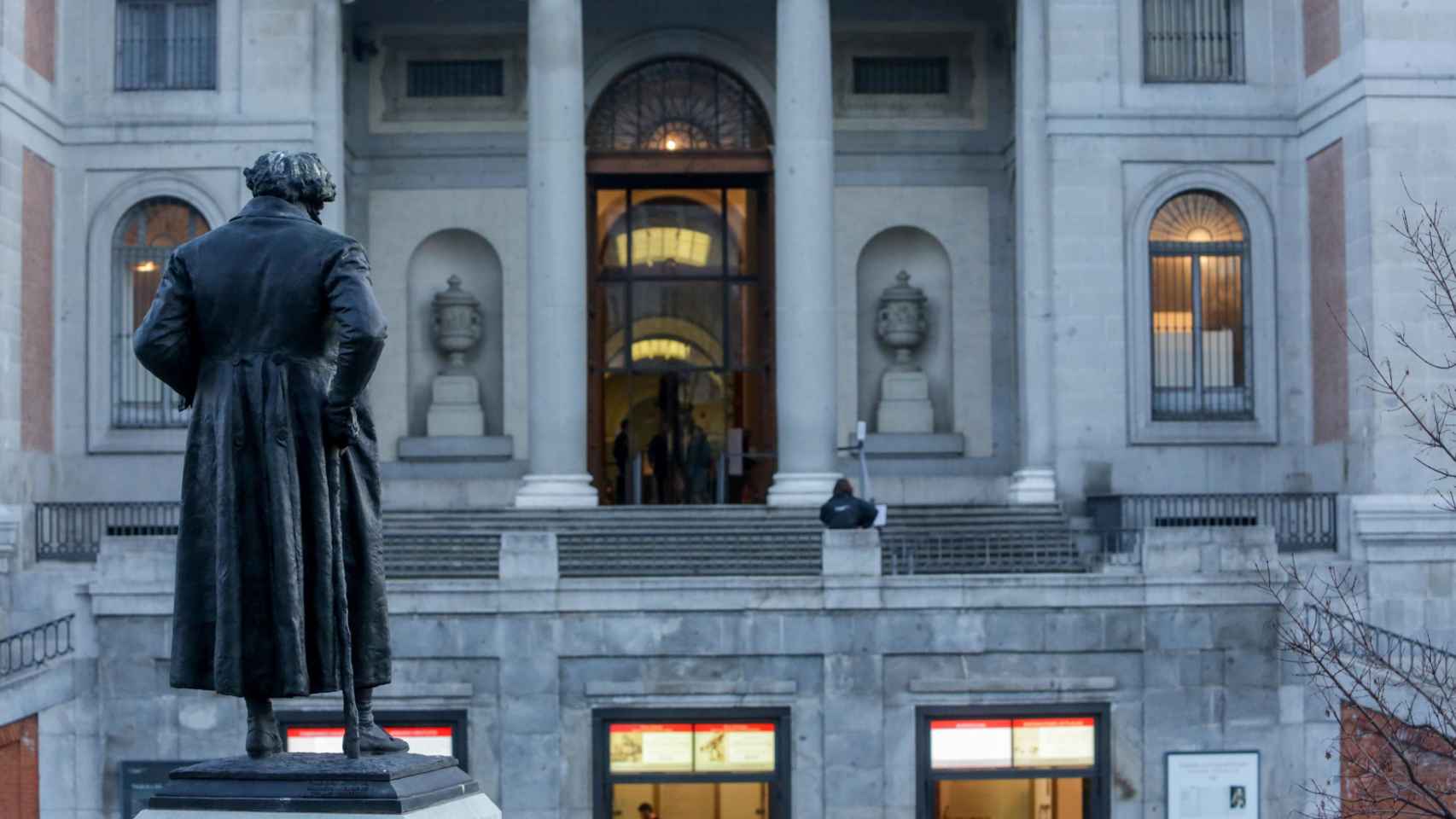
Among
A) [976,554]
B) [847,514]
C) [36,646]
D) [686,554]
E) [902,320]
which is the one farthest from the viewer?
[902,320]

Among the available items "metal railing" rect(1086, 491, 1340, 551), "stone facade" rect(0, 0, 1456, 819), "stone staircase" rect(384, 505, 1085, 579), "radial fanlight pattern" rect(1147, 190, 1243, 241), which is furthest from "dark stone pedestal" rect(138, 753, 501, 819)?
"radial fanlight pattern" rect(1147, 190, 1243, 241)

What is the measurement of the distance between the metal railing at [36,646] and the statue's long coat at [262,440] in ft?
66.1

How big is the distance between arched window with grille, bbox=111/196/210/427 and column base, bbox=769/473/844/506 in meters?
10.2

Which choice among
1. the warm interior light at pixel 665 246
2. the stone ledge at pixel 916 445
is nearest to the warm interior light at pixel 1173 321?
the stone ledge at pixel 916 445

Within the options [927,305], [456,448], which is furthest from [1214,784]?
[456,448]

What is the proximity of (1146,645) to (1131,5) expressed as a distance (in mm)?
12576

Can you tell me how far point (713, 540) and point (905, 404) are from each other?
28.9ft

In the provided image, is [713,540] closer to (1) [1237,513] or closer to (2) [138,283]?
(1) [1237,513]

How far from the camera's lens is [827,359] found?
37.0m

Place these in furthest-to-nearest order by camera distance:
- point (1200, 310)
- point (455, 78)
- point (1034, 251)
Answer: point (455, 78) < point (1200, 310) < point (1034, 251)

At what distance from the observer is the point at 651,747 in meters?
30.3

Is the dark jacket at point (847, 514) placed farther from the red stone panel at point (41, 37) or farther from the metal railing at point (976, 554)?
the red stone panel at point (41, 37)

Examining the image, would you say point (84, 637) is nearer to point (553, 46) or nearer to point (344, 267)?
point (553, 46)

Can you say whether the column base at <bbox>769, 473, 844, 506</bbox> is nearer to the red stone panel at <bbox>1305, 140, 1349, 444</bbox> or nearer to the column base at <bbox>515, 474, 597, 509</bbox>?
the column base at <bbox>515, 474, 597, 509</bbox>
